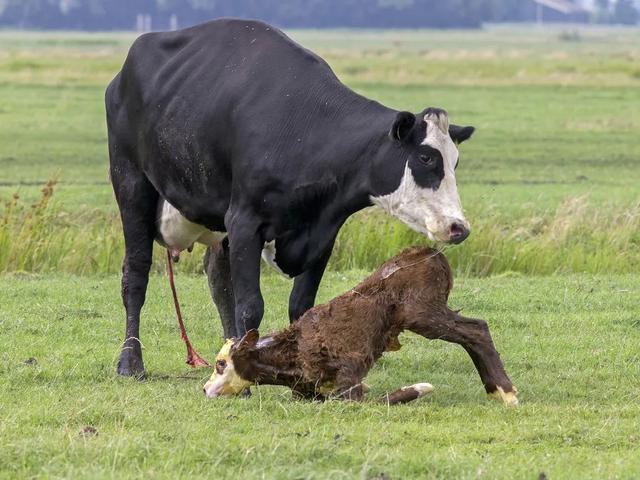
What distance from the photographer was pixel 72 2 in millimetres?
180625

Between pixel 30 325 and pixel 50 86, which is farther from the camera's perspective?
pixel 50 86

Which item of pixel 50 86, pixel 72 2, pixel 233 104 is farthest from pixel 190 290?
pixel 72 2

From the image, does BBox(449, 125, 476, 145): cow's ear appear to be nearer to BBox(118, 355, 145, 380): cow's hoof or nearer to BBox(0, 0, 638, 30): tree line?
BBox(118, 355, 145, 380): cow's hoof

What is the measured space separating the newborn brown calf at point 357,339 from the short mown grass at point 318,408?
16 centimetres

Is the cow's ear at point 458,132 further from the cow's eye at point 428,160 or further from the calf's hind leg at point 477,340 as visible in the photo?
the calf's hind leg at point 477,340

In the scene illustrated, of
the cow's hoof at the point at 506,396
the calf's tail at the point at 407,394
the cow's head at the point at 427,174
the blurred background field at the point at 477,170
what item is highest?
the cow's head at the point at 427,174

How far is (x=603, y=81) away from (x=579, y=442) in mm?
45987

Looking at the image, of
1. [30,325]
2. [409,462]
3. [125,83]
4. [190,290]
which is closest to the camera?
[409,462]

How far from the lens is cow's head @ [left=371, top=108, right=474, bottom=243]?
25.3 feet

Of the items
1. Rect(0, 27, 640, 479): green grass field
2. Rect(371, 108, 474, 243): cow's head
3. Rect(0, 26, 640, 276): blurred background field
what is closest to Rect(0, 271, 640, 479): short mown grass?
Rect(0, 27, 640, 479): green grass field

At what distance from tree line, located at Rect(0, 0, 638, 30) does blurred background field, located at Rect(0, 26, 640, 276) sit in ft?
401

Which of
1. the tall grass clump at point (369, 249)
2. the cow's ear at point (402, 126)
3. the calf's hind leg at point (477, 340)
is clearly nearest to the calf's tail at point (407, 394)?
the calf's hind leg at point (477, 340)

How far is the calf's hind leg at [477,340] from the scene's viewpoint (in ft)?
26.1

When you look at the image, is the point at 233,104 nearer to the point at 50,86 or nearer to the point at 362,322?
the point at 362,322
